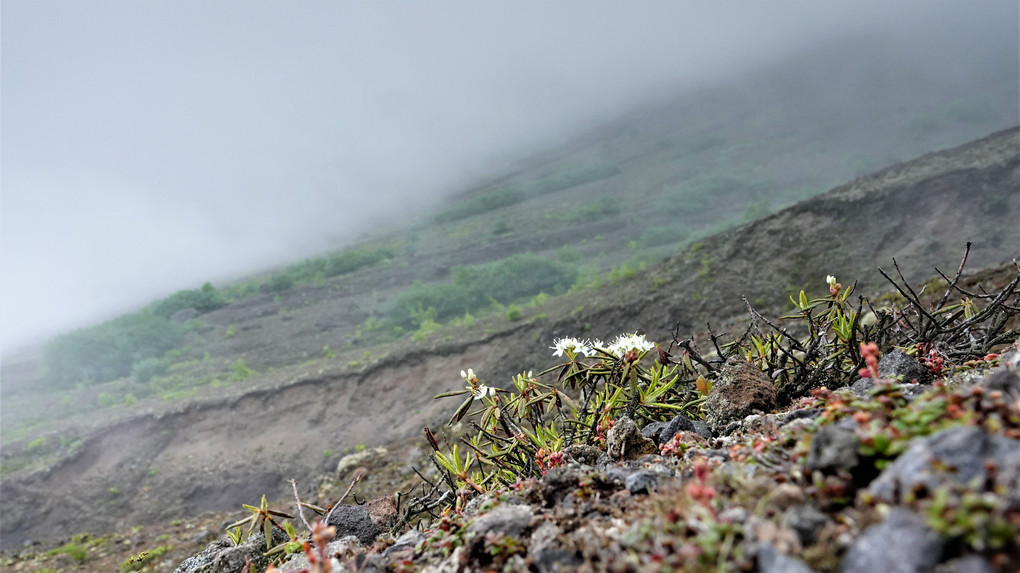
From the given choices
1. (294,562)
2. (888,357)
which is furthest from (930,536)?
(294,562)

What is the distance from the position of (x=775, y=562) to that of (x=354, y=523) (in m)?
1.80

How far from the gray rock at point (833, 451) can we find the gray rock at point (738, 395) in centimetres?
108

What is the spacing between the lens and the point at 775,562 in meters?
0.89

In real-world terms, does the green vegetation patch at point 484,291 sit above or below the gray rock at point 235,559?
below

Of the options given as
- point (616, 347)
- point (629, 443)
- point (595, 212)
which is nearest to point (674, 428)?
point (629, 443)

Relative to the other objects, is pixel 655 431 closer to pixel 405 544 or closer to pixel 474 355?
pixel 405 544

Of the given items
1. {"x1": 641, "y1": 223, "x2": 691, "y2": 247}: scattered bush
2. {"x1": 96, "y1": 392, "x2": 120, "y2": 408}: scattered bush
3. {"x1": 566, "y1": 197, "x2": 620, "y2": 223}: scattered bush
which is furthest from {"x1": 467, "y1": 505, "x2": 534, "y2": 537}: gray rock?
{"x1": 566, "y1": 197, "x2": 620, "y2": 223}: scattered bush

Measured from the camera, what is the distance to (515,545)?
1.38 metres

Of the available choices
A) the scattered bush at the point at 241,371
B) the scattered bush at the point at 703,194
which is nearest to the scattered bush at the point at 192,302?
the scattered bush at the point at 241,371

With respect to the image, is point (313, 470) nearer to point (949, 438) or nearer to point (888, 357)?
point (888, 357)

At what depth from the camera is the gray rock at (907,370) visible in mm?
2018

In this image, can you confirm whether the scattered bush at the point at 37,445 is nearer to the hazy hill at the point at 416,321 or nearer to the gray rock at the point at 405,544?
the hazy hill at the point at 416,321

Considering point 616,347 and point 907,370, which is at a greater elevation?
point 616,347

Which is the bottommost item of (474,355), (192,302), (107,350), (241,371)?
(474,355)
